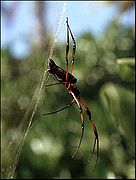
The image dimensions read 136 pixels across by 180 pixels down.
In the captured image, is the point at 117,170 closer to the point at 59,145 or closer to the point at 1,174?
the point at 59,145

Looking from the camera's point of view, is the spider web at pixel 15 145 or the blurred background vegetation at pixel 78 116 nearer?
the spider web at pixel 15 145

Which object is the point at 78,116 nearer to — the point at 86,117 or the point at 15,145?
the point at 86,117

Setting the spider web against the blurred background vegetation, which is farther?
the blurred background vegetation

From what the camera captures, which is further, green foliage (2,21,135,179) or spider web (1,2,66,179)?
green foliage (2,21,135,179)

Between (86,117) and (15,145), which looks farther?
(86,117)

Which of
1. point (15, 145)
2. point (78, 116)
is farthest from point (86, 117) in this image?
point (15, 145)
